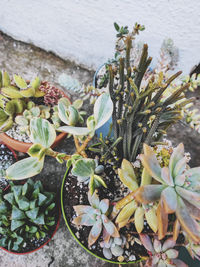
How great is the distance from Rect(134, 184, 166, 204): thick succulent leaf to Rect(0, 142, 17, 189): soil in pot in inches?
Answer: 29.9

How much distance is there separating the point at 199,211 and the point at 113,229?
31 centimetres

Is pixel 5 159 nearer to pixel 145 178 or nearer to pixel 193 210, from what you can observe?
pixel 145 178

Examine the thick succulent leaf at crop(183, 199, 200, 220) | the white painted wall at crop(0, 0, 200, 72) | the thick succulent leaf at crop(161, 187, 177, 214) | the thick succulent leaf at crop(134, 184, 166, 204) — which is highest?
the white painted wall at crop(0, 0, 200, 72)

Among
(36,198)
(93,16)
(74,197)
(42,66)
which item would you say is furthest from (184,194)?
(42,66)

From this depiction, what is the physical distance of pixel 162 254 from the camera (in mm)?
709

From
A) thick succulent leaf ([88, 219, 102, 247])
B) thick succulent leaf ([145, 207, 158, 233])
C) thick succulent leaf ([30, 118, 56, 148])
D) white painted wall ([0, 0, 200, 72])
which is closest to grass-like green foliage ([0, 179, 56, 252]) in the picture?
thick succulent leaf ([88, 219, 102, 247])

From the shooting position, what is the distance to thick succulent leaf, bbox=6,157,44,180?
Answer: 0.66 metres

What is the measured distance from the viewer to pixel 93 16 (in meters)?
1.24

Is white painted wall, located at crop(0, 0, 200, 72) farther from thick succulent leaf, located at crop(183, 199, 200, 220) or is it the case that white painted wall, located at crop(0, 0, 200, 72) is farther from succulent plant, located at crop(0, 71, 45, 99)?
thick succulent leaf, located at crop(183, 199, 200, 220)

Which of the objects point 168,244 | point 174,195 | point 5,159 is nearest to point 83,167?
point 174,195

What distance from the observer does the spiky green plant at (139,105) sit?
23.5 inches

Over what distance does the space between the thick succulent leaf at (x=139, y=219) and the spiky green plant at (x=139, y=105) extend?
0.67 feet

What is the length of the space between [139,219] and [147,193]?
0.18 meters

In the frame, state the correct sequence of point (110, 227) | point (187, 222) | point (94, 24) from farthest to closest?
1. point (94, 24)
2. point (110, 227)
3. point (187, 222)
